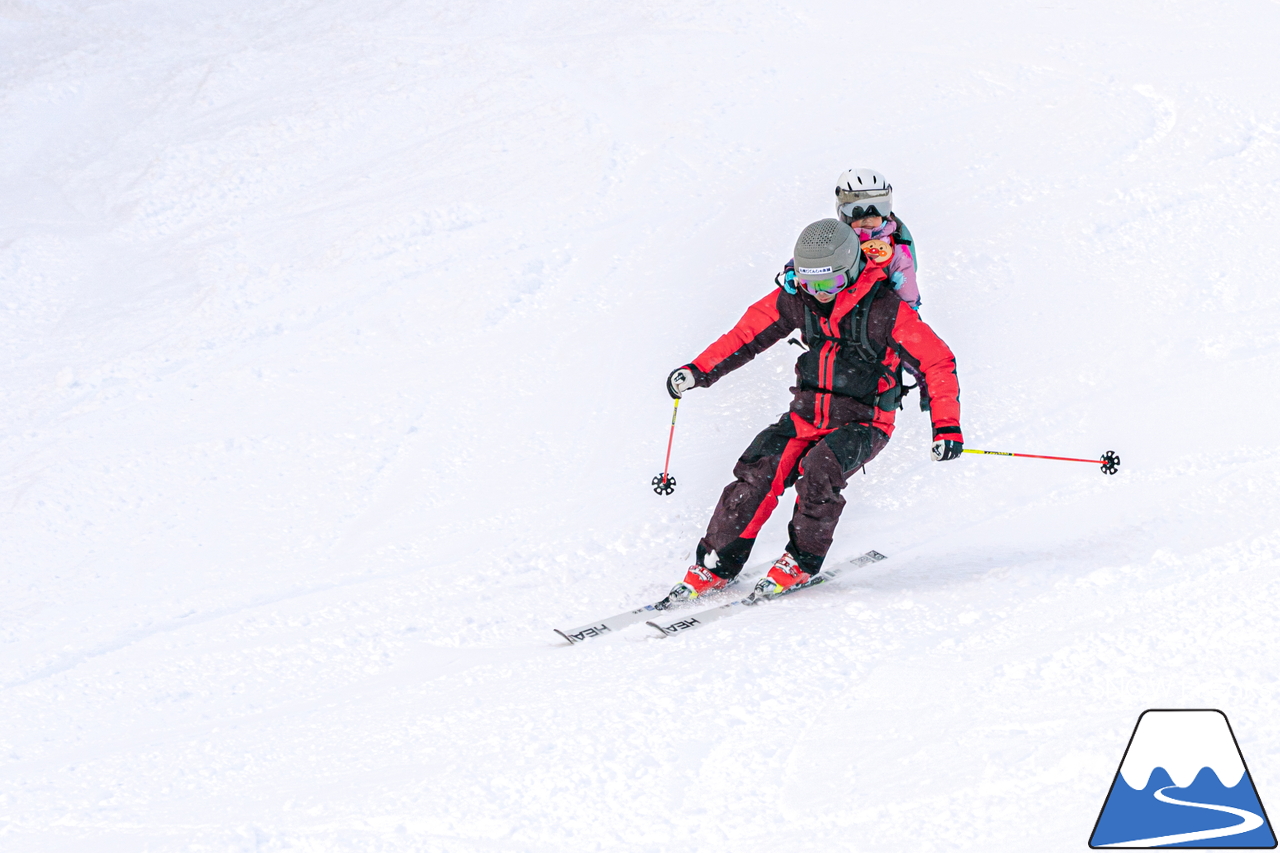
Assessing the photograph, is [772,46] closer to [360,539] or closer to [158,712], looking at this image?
[360,539]

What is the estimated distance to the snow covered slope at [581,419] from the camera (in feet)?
12.5

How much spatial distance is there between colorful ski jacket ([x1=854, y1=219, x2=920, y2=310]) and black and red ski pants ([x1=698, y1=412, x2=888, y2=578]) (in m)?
0.64

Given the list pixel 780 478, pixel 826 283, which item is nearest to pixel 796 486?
pixel 780 478

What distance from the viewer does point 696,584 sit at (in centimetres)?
509

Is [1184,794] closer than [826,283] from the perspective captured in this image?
Yes

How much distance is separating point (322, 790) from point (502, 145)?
6600 mm

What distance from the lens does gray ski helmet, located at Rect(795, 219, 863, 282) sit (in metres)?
4.84

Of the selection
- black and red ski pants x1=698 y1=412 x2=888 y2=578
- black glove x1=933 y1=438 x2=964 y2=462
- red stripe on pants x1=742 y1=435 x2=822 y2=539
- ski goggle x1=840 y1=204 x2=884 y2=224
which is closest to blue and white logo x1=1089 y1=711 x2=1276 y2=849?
black glove x1=933 y1=438 x2=964 y2=462

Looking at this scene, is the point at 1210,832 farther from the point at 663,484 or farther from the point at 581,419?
the point at 581,419

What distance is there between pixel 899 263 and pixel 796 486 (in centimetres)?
130

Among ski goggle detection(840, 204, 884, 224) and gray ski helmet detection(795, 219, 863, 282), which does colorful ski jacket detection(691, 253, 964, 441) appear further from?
ski goggle detection(840, 204, 884, 224)

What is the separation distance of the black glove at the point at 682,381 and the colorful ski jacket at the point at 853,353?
0.02m

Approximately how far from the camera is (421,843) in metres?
3.52

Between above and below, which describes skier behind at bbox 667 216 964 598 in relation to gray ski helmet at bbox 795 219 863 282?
below
